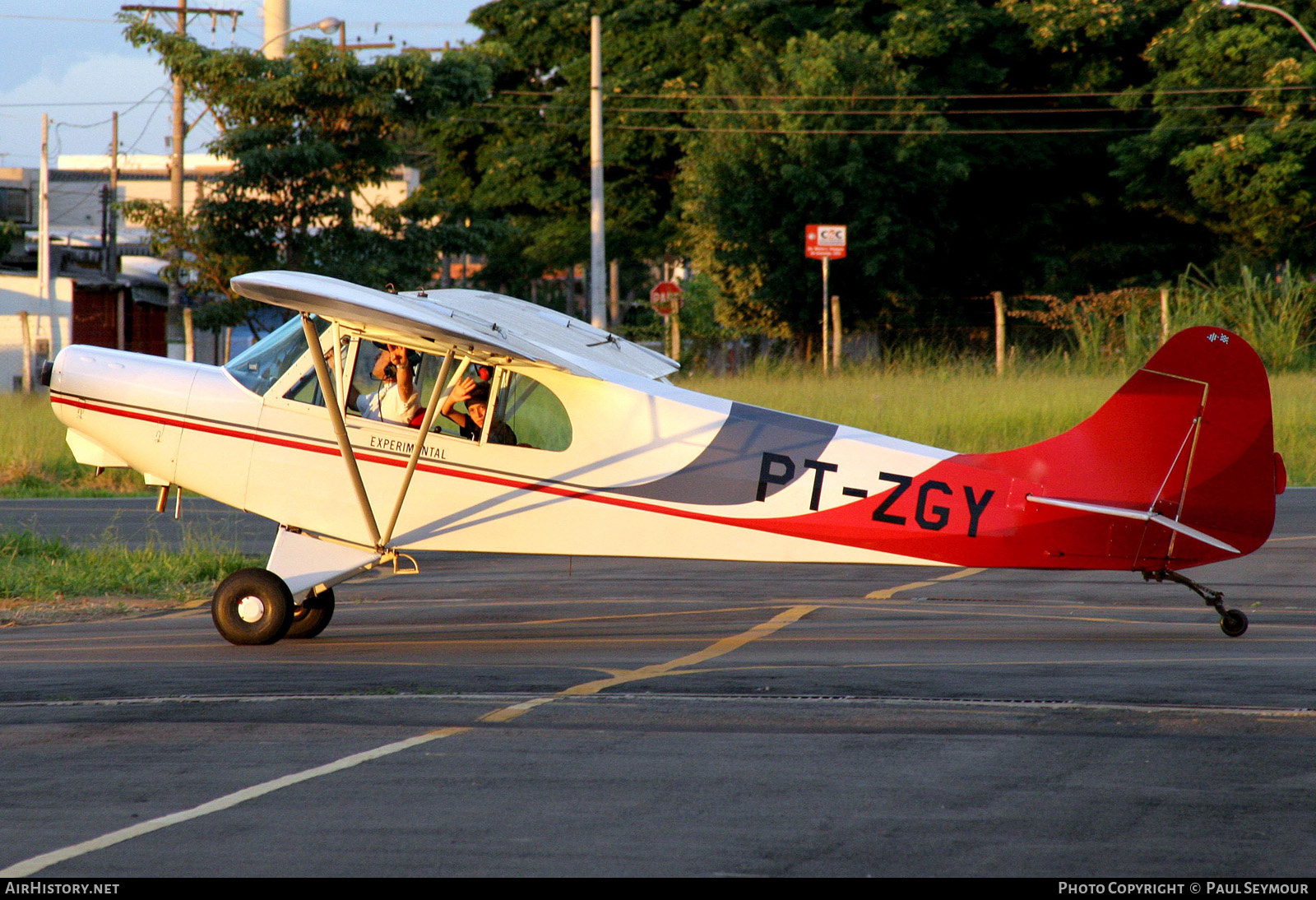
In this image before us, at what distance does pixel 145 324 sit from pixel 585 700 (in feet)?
97.0

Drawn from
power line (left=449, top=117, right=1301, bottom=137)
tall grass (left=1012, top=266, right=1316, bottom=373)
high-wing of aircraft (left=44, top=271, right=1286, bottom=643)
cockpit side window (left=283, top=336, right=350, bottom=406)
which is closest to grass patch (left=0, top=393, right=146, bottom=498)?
high-wing of aircraft (left=44, top=271, right=1286, bottom=643)

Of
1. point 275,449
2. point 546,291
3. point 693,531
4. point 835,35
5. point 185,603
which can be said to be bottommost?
point 185,603

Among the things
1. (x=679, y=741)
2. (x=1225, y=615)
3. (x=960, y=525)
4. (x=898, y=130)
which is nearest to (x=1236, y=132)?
(x=898, y=130)

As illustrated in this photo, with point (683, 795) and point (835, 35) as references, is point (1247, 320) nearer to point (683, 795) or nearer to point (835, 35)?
point (835, 35)

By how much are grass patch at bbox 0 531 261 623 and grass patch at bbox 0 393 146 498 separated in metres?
6.02

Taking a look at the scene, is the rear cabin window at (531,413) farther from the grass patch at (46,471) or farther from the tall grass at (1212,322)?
the tall grass at (1212,322)

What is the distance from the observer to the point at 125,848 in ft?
14.7

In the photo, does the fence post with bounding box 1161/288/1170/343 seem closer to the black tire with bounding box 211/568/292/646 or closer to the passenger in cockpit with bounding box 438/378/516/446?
the passenger in cockpit with bounding box 438/378/516/446

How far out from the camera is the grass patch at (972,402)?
67.0 ft

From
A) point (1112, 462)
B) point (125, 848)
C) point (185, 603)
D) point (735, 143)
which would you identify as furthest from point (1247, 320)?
point (125, 848)

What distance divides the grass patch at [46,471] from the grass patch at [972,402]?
9710 millimetres

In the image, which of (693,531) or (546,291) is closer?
(693,531)

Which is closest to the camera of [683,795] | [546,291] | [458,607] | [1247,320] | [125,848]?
[125,848]

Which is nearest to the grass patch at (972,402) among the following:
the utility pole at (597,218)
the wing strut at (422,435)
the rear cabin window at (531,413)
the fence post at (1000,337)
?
the fence post at (1000,337)
